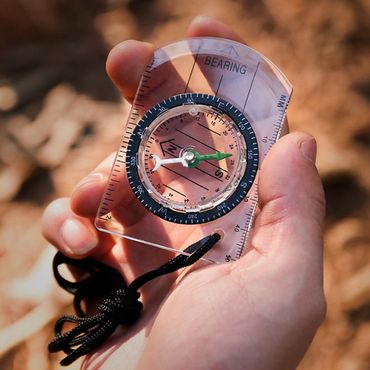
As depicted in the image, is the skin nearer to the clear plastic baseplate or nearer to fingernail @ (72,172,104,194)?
the clear plastic baseplate

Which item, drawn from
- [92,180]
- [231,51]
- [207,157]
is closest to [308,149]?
[207,157]

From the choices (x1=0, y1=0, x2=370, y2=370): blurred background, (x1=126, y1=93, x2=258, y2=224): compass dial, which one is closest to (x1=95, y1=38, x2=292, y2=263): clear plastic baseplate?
(x1=126, y1=93, x2=258, y2=224): compass dial

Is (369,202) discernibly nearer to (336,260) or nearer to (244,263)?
(336,260)

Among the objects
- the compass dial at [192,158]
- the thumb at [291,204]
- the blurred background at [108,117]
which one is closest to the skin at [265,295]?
the thumb at [291,204]

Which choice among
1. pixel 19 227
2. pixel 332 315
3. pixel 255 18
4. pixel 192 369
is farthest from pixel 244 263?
pixel 255 18

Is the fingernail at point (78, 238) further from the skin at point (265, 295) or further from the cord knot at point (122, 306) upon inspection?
the skin at point (265, 295)

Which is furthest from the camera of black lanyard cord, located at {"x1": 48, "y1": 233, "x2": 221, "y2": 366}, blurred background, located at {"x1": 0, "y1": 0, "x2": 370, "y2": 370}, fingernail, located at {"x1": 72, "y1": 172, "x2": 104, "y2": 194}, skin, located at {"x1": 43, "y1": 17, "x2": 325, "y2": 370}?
blurred background, located at {"x1": 0, "y1": 0, "x2": 370, "y2": 370}
